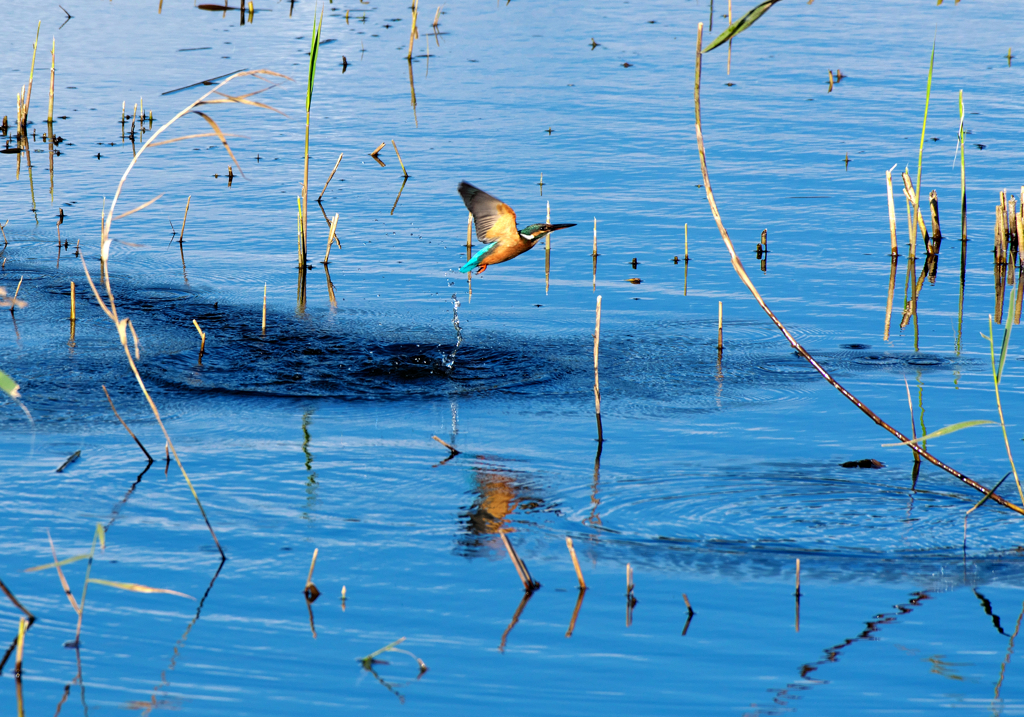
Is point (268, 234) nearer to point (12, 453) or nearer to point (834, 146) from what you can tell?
point (12, 453)

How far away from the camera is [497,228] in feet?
22.6

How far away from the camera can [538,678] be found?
4074mm

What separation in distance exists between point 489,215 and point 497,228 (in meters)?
0.12

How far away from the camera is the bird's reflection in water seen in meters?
5.22

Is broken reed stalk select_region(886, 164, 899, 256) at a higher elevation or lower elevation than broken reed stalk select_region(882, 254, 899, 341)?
higher

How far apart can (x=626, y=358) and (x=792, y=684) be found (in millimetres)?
3908

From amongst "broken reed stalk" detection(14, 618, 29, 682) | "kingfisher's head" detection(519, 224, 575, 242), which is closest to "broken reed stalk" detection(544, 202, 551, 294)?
"kingfisher's head" detection(519, 224, 575, 242)

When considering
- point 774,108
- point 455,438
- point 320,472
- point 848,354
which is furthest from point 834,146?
point 320,472

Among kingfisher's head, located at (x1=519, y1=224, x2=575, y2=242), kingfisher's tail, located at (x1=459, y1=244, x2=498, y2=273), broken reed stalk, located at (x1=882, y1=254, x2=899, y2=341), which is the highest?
kingfisher's head, located at (x1=519, y1=224, x2=575, y2=242)

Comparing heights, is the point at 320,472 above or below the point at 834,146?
below

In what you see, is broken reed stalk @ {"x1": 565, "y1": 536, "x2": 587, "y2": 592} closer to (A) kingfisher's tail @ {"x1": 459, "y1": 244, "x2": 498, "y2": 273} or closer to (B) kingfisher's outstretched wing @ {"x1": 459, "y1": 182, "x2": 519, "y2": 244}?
(B) kingfisher's outstretched wing @ {"x1": 459, "y1": 182, "x2": 519, "y2": 244}

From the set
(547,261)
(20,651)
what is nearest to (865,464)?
(20,651)

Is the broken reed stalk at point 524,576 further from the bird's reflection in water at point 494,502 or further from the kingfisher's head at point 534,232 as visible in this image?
the kingfisher's head at point 534,232

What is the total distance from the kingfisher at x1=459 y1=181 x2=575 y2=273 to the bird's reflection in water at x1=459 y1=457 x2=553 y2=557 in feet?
4.83
